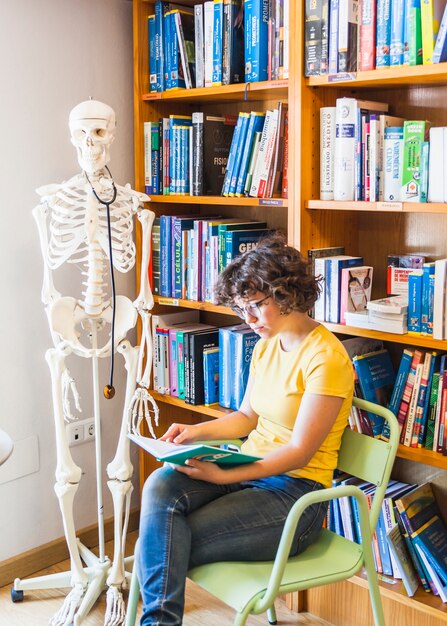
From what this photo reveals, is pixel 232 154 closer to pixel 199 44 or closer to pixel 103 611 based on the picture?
pixel 199 44

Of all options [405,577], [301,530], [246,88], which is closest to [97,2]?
[246,88]

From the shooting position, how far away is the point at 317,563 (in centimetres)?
187

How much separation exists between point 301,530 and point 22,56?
1.71 metres

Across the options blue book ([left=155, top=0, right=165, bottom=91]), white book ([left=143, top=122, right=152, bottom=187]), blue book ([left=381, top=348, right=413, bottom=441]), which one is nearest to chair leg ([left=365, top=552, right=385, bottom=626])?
blue book ([left=381, top=348, right=413, bottom=441])

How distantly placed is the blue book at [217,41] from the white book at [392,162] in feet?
2.14

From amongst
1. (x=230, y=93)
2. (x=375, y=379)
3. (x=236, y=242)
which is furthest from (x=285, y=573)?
(x=230, y=93)

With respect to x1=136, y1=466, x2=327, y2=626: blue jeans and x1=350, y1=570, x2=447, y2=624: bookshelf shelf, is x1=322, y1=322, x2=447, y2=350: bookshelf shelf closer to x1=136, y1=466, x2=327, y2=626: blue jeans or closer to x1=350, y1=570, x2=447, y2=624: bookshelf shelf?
x1=136, y1=466, x2=327, y2=626: blue jeans

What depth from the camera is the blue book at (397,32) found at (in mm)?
2066

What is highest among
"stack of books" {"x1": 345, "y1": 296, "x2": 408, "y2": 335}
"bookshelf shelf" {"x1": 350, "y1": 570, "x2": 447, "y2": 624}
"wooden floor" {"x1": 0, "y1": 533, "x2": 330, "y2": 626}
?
"stack of books" {"x1": 345, "y1": 296, "x2": 408, "y2": 335}

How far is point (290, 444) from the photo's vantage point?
6.22 ft

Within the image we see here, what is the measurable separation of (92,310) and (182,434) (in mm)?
568

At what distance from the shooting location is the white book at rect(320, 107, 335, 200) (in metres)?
2.28

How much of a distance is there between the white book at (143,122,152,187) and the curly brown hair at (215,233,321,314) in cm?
93

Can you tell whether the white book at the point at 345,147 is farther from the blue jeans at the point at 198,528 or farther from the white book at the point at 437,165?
the blue jeans at the point at 198,528
